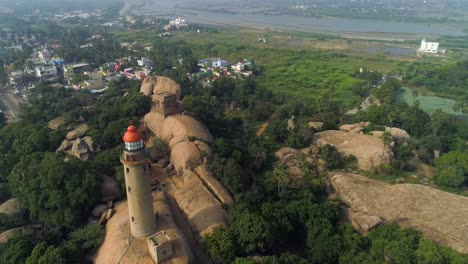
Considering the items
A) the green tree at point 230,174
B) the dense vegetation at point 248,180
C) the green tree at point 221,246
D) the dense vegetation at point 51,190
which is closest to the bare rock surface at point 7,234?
the dense vegetation at point 51,190

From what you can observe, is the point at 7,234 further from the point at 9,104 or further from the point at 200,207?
the point at 9,104

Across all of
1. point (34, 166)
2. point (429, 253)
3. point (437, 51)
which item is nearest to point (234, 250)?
point (429, 253)

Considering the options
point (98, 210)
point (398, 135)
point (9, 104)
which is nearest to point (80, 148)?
point (98, 210)

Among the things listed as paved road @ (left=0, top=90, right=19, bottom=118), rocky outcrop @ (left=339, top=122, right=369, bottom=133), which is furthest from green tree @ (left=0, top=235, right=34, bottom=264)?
paved road @ (left=0, top=90, right=19, bottom=118)

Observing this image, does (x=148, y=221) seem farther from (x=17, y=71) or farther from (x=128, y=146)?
(x=17, y=71)

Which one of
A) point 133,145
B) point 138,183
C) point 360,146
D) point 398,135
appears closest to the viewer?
point 133,145

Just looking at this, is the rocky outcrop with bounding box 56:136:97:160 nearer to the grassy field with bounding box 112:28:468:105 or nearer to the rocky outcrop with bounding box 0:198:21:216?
the rocky outcrop with bounding box 0:198:21:216
